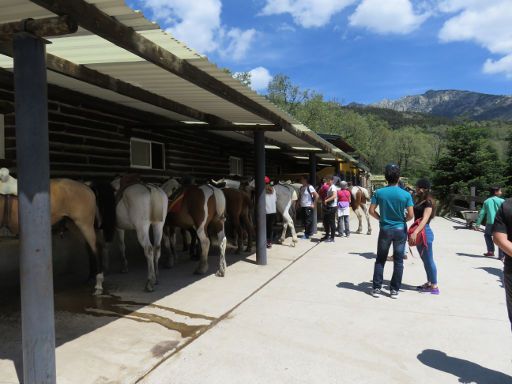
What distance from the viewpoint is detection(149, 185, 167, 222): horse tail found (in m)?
6.00

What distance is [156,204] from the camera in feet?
19.8

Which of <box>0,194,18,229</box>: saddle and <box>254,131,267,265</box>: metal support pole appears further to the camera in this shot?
<box>254,131,267,265</box>: metal support pole

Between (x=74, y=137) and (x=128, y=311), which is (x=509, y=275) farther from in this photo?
(x=74, y=137)

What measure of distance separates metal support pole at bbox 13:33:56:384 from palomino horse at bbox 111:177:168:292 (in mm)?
2824

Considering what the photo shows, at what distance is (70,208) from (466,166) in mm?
22927

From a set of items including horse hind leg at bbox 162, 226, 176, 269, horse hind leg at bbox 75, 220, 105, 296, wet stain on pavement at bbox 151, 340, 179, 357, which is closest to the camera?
wet stain on pavement at bbox 151, 340, 179, 357

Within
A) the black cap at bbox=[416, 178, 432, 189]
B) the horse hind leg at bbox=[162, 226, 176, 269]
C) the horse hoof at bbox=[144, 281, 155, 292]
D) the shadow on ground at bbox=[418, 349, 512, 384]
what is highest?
the black cap at bbox=[416, 178, 432, 189]

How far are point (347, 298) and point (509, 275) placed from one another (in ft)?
9.18

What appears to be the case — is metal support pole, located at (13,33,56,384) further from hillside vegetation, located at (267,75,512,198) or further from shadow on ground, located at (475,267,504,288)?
hillside vegetation, located at (267,75,512,198)

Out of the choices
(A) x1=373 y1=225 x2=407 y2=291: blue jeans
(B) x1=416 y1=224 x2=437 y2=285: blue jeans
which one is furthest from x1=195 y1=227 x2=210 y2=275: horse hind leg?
(B) x1=416 y1=224 x2=437 y2=285: blue jeans

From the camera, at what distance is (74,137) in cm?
690

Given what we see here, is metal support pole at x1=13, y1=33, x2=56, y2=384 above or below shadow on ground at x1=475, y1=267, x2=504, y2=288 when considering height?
above

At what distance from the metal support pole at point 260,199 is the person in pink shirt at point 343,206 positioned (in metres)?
4.08

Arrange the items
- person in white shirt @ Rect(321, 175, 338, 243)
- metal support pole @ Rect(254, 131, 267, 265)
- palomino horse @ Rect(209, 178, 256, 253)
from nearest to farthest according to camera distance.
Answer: metal support pole @ Rect(254, 131, 267, 265), palomino horse @ Rect(209, 178, 256, 253), person in white shirt @ Rect(321, 175, 338, 243)
